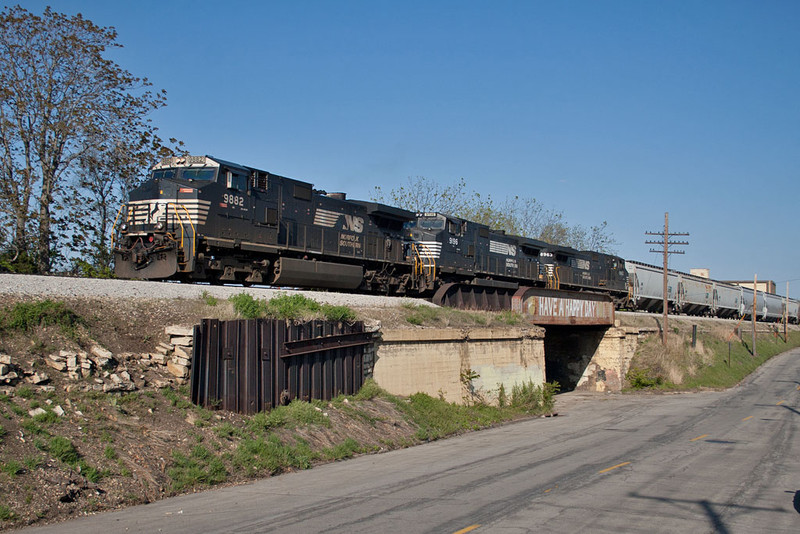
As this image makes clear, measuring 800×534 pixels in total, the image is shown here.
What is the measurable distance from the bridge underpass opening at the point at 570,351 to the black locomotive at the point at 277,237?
15.7ft

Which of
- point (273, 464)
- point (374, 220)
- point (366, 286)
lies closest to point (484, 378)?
point (366, 286)

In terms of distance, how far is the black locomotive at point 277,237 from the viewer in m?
17.7

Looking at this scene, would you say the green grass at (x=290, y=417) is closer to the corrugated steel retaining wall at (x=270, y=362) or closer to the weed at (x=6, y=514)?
the corrugated steel retaining wall at (x=270, y=362)

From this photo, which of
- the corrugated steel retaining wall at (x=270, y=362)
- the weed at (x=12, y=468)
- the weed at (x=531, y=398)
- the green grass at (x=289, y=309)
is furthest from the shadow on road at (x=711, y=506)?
the weed at (x=531, y=398)

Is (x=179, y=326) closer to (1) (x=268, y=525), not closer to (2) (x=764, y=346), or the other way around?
(1) (x=268, y=525)

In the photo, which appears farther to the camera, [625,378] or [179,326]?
[625,378]

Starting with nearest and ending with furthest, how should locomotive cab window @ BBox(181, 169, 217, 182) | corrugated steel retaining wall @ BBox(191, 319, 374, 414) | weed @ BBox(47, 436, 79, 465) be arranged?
weed @ BBox(47, 436, 79, 465) < corrugated steel retaining wall @ BBox(191, 319, 374, 414) < locomotive cab window @ BBox(181, 169, 217, 182)

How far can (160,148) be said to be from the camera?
26.7m

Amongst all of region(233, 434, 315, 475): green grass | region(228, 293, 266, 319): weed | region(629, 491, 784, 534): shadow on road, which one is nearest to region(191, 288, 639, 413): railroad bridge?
region(228, 293, 266, 319): weed

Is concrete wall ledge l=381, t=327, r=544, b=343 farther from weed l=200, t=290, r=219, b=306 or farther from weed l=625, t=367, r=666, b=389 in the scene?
weed l=625, t=367, r=666, b=389

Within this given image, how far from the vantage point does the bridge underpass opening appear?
33250 mm

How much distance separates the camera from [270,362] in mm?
13258

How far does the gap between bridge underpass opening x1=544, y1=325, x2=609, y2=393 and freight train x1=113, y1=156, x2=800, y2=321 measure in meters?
3.70

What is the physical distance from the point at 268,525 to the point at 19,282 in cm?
713
